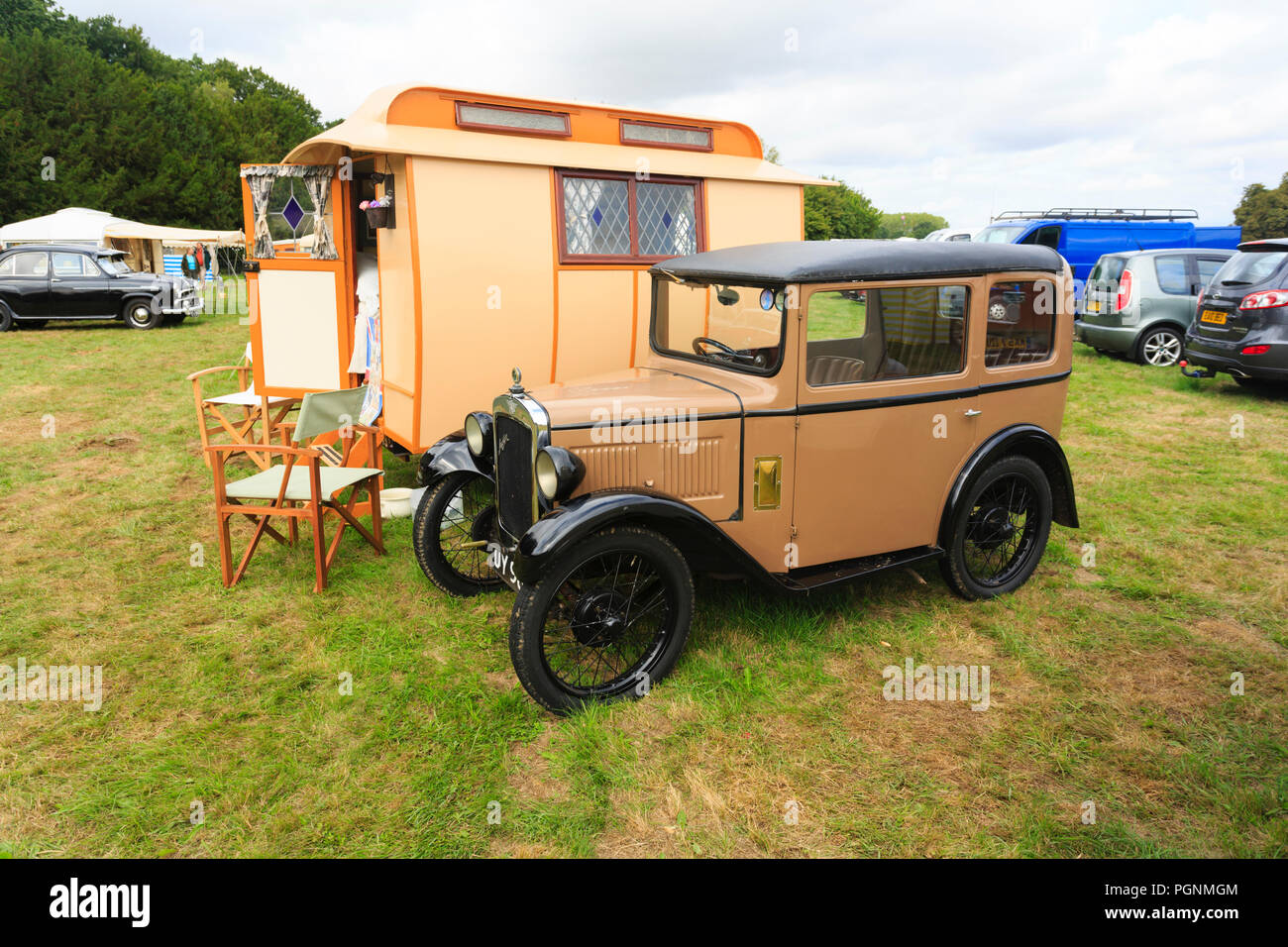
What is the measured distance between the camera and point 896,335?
4562 mm

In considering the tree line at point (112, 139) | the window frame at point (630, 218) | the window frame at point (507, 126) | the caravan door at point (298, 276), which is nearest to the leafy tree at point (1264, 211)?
the window frame at point (630, 218)

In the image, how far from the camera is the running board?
4.15 metres

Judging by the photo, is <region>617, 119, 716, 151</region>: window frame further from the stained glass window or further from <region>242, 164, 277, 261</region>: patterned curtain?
<region>242, 164, 277, 261</region>: patterned curtain

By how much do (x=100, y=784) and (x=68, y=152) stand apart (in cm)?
3869

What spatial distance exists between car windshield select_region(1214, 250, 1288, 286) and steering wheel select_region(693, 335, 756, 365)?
27.6 ft

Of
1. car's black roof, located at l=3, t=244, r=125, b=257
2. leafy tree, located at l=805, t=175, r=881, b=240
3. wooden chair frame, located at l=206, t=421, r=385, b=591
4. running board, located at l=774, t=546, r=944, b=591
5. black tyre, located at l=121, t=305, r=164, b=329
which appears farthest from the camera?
leafy tree, located at l=805, t=175, r=881, b=240

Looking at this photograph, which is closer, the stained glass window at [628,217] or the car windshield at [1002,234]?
the stained glass window at [628,217]

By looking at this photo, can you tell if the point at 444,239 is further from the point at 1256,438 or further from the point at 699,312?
the point at 1256,438

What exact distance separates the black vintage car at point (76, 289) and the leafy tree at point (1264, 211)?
36.6 meters

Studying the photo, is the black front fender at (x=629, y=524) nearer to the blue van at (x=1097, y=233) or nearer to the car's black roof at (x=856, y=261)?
the car's black roof at (x=856, y=261)

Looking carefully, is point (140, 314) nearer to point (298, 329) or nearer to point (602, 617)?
point (298, 329)

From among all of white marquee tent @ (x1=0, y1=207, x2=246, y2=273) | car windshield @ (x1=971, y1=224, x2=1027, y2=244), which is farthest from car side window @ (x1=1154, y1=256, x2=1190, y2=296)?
Answer: white marquee tent @ (x1=0, y1=207, x2=246, y2=273)

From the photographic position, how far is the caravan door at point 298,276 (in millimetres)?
6504

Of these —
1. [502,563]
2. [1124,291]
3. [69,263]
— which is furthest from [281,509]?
[69,263]
